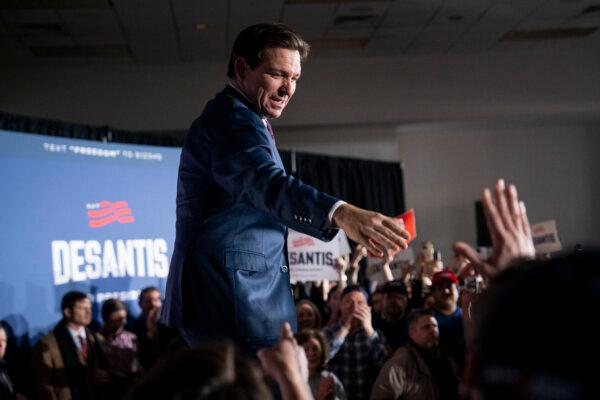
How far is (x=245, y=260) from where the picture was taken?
73.8 inches

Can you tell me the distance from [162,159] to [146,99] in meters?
5.76

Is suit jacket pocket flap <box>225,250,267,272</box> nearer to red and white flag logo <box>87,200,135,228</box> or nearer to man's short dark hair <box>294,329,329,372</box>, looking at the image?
man's short dark hair <box>294,329,329,372</box>

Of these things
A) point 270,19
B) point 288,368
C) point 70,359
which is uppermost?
point 270,19

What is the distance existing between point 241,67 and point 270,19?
8.31 m

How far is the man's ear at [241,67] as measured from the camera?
6.49ft

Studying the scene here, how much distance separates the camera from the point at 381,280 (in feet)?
28.5

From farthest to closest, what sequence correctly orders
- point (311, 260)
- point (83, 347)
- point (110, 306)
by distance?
point (311, 260)
point (110, 306)
point (83, 347)

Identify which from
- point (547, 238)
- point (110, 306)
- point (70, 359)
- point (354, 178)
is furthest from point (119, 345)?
point (354, 178)

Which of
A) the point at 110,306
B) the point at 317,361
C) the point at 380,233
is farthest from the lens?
the point at 110,306

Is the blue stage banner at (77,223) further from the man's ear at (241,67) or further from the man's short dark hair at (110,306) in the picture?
the man's ear at (241,67)

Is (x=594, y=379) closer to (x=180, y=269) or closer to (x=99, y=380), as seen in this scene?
(x=180, y=269)

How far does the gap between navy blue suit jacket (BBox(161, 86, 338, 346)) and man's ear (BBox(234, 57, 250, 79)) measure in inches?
2.4

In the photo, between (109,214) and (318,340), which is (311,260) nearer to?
(109,214)

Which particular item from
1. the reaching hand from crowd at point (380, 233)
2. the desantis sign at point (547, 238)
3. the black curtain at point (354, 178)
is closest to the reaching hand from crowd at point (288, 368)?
the reaching hand from crowd at point (380, 233)
